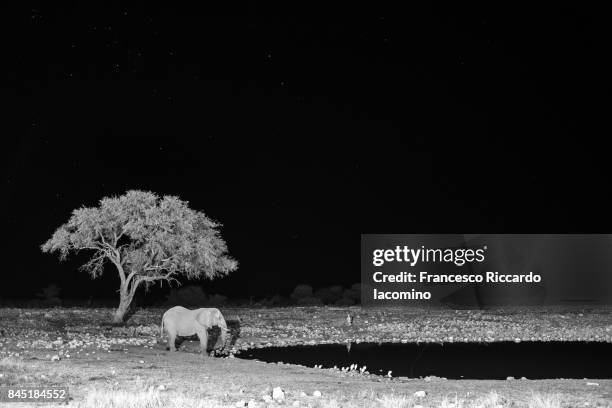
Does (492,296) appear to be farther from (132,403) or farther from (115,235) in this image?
(132,403)

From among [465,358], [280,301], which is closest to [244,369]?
[465,358]

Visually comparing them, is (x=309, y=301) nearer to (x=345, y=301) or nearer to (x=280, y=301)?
(x=280, y=301)

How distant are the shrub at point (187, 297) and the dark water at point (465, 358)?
3641cm

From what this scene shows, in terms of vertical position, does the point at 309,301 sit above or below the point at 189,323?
above

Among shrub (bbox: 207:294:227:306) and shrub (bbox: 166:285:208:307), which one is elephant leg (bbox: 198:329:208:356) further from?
shrub (bbox: 166:285:208:307)

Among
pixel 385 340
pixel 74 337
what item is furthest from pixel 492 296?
pixel 74 337

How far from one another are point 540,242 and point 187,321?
201ft

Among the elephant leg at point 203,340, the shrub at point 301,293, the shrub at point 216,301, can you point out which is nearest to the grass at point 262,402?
the elephant leg at point 203,340

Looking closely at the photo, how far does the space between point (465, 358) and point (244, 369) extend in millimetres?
8161

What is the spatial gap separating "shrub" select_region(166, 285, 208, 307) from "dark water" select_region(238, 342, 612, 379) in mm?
36415

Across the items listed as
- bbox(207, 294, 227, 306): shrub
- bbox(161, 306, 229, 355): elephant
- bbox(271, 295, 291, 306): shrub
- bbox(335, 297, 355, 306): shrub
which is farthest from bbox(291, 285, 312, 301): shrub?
bbox(161, 306, 229, 355): elephant

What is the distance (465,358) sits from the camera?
29.1m

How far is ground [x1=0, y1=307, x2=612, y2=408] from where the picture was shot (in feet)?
58.4

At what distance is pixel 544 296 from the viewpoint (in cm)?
7362
